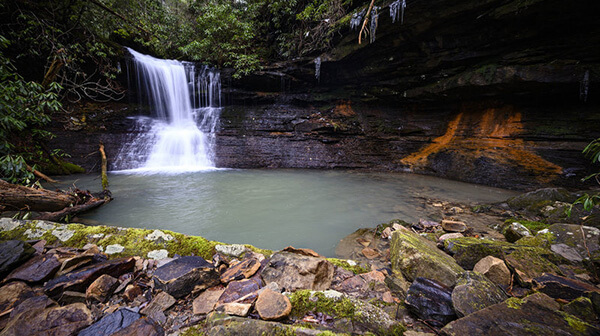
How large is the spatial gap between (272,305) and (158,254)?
47.2 inches

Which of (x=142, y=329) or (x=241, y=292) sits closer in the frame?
(x=142, y=329)

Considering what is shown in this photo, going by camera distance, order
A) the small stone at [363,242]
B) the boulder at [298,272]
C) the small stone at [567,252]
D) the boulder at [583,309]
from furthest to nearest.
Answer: the small stone at [363,242], the small stone at [567,252], the boulder at [298,272], the boulder at [583,309]

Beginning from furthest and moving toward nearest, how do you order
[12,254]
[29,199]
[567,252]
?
[29,199] < [567,252] < [12,254]

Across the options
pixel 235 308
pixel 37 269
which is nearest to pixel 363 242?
pixel 235 308

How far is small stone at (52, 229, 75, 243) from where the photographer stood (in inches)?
71.7

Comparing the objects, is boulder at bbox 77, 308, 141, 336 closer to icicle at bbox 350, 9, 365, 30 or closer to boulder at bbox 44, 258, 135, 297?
boulder at bbox 44, 258, 135, 297

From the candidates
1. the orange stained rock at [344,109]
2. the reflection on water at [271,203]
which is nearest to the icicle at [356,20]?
the orange stained rock at [344,109]

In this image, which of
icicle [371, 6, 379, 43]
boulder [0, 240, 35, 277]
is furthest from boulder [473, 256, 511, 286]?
icicle [371, 6, 379, 43]

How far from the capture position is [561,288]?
1388mm

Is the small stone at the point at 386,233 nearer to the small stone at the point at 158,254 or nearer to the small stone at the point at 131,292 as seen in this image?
the small stone at the point at 158,254

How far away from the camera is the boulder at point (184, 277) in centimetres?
135

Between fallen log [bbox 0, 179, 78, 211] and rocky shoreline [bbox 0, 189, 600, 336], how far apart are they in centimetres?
144

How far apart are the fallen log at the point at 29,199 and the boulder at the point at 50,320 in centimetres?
290

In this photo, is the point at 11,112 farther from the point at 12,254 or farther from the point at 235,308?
the point at 235,308
